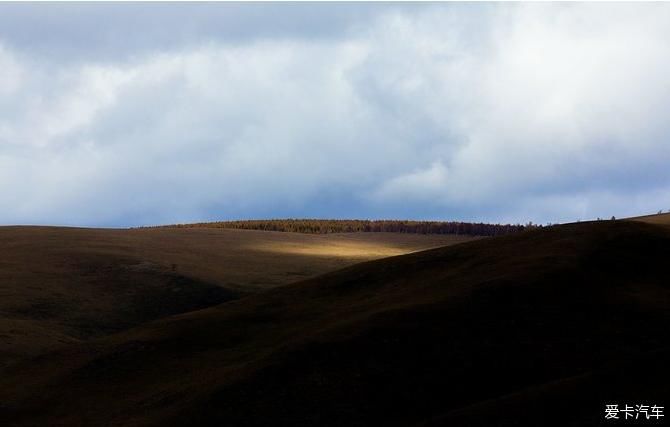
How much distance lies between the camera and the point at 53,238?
133ft

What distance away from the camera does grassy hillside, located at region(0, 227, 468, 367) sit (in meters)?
28.3

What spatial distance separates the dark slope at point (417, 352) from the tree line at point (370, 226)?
95.5ft

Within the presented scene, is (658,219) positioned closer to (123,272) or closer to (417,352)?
(417,352)

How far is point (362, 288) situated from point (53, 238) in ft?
64.2

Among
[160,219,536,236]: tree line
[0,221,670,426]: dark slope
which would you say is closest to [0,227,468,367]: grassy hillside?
[0,221,670,426]: dark slope

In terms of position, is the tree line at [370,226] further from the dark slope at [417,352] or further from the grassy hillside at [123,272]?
the dark slope at [417,352]

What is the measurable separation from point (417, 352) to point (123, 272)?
1776 cm

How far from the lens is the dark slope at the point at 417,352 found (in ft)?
54.9

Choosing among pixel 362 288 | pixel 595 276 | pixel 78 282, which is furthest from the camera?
pixel 78 282

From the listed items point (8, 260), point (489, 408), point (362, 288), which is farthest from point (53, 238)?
point (489, 408)

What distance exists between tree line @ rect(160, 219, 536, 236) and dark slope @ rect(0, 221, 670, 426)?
95.5ft

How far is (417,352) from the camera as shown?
18734 millimetres

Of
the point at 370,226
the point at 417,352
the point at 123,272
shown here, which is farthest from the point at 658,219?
the point at 370,226

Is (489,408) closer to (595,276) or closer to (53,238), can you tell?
(595,276)
